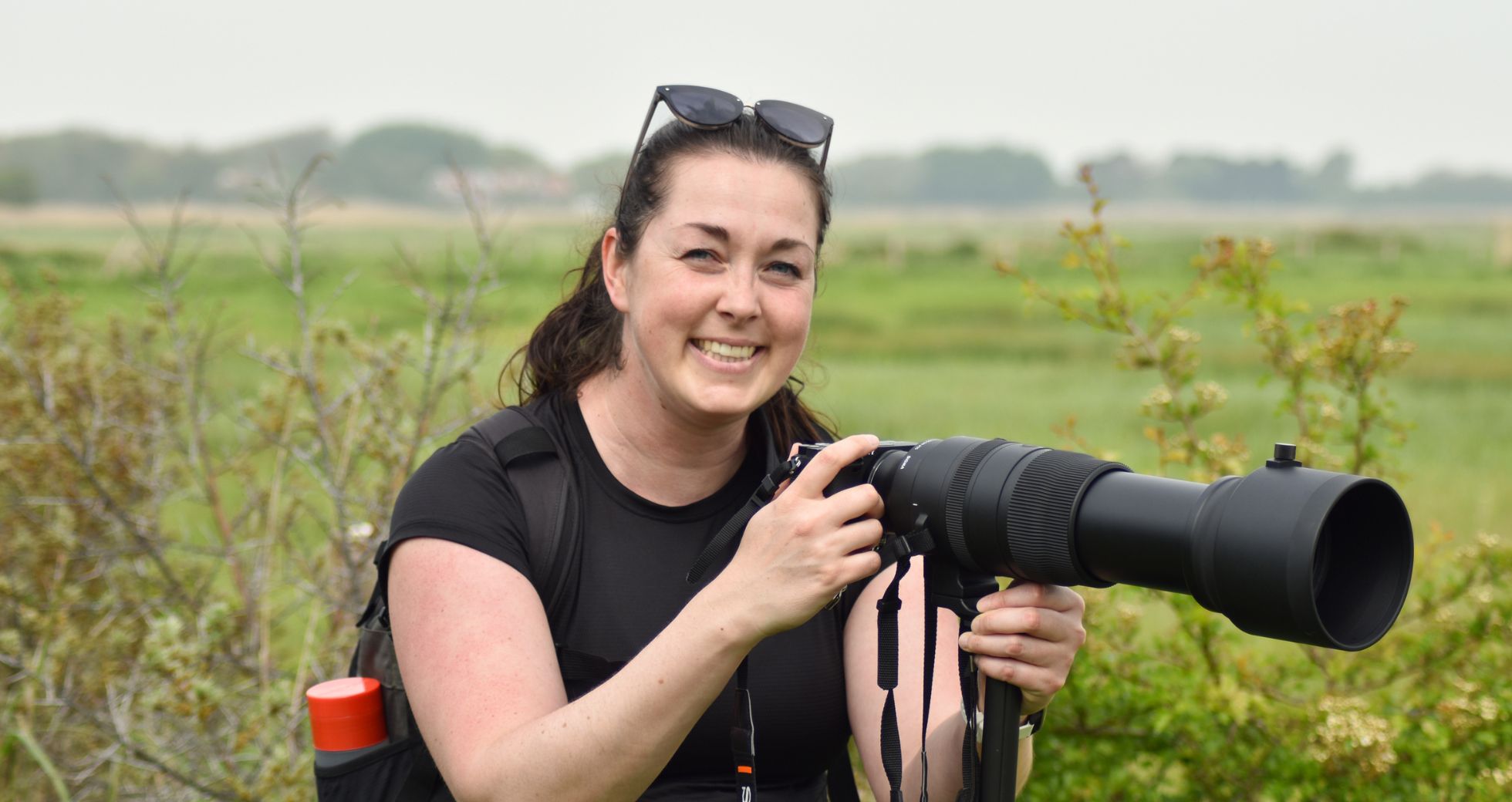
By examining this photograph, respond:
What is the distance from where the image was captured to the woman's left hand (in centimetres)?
166

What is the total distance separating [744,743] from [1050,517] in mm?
583

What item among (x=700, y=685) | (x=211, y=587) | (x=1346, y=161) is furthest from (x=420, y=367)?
(x=1346, y=161)

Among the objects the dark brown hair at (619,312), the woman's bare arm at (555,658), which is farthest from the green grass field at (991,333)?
the woman's bare arm at (555,658)

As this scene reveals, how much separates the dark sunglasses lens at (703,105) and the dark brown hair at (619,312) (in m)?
0.02

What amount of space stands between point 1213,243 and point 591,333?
5.60ft

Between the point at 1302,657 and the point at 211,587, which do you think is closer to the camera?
A: the point at 1302,657

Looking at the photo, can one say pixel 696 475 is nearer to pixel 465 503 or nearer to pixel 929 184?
pixel 465 503

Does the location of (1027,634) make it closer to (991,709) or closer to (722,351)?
(991,709)

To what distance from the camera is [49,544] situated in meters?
4.02

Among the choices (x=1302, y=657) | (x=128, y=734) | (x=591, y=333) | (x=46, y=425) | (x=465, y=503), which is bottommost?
(x=128, y=734)

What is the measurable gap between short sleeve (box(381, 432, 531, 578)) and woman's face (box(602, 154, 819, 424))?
Answer: 0.30 m

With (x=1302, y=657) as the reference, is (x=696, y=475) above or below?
above

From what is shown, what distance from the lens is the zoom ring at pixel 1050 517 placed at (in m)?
1.58

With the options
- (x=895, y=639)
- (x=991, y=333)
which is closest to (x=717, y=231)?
(x=895, y=639)
